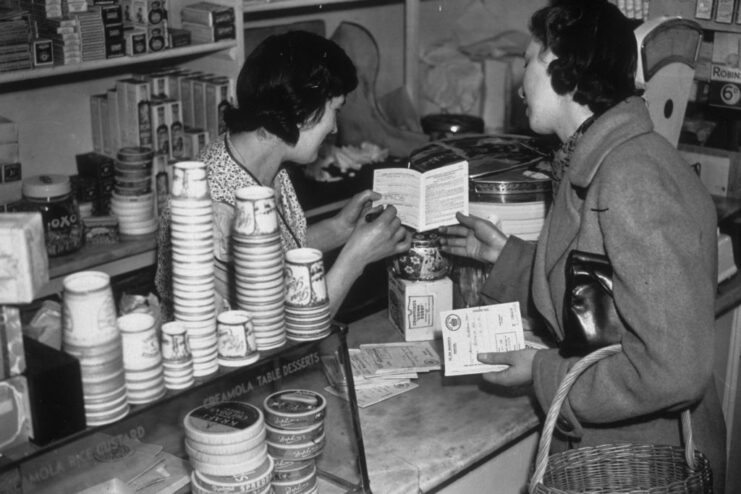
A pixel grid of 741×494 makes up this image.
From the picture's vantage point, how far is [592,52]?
199 centimetres

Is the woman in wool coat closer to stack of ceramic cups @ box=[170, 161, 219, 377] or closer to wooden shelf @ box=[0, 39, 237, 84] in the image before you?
stack of ceramic cups @ box=[170, 161, 219, 377]

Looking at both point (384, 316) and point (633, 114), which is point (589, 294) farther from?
point (384, 316)

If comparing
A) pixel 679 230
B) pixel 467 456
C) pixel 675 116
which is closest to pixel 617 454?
pixel 467 456

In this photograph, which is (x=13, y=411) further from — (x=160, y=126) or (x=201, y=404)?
(x=160, y=126)

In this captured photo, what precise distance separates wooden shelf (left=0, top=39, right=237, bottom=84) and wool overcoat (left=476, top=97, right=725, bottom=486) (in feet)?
6.29

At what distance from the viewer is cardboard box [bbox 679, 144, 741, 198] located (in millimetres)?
3408

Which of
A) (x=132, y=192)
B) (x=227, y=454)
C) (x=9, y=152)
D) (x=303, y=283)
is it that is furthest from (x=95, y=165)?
(x=227, y=454)

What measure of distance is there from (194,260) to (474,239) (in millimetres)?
1101

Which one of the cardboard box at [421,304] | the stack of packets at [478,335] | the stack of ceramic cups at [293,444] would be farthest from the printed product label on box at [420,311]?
the stack of ceramic cups at [293,444]

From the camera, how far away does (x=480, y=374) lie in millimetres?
2297

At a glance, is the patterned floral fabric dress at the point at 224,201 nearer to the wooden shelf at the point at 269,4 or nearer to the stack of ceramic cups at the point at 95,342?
the stack of ceramic cups at the point at 95,342

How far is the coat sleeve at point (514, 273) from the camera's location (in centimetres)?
235

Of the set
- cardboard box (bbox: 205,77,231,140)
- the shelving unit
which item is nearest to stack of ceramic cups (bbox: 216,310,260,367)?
the shelving unit

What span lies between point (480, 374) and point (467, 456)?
375mm
